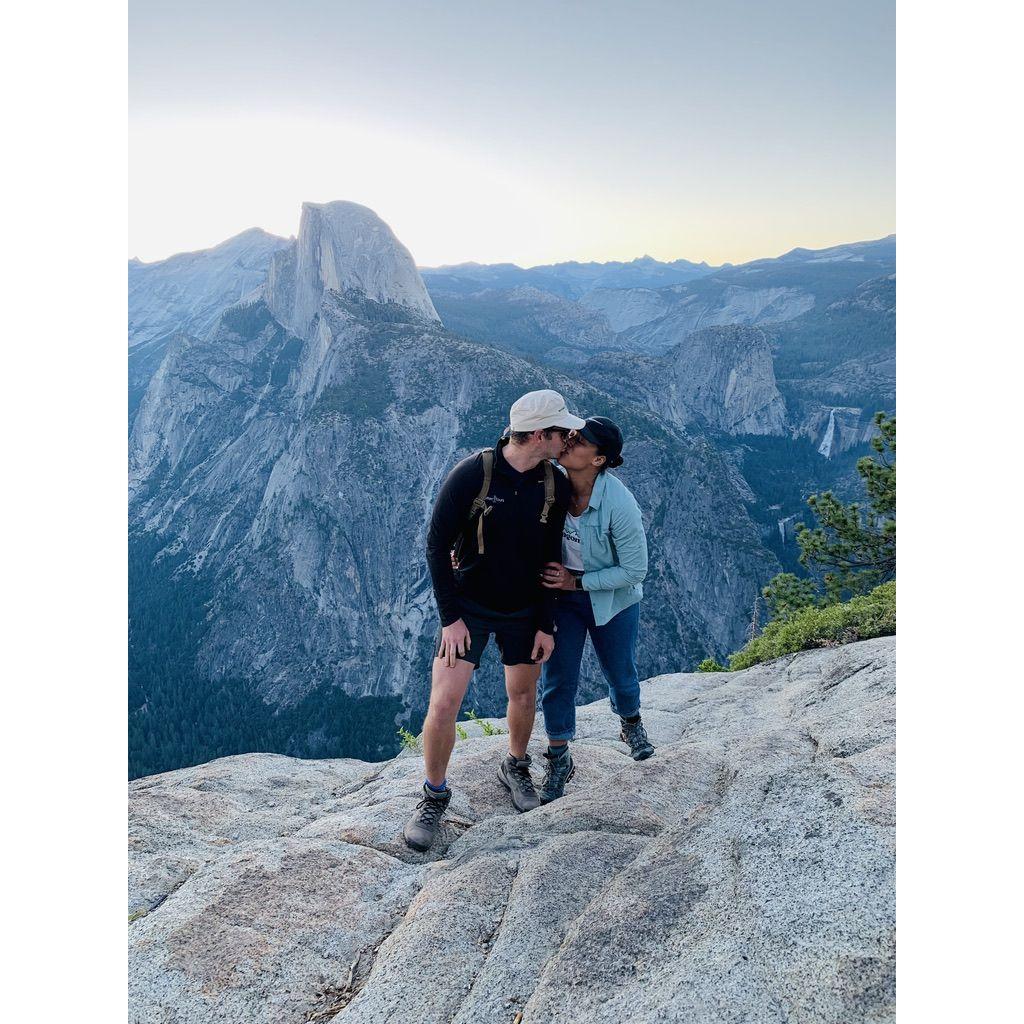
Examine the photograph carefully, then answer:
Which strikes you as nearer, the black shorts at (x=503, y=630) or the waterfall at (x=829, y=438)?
the black shorts at (x=503, y=630)

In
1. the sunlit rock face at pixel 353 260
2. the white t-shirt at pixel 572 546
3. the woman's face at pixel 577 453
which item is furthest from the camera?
the sunlit rock face at pixel 353 260

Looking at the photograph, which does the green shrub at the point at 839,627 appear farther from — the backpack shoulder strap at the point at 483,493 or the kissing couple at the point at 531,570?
the backpack shoulder strap at the point at 483,493

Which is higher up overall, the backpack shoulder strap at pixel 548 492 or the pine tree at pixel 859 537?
the backpack shoulder strap at pixel 548 492

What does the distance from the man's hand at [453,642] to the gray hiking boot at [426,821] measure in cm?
110

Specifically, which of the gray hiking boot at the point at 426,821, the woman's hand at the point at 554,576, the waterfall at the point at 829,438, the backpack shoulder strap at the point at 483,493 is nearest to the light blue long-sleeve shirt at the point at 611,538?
the woman's hand at the point at 554,576

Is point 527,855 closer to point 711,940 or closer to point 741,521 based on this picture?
point 711,940

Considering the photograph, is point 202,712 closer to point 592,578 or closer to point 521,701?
point 521,701

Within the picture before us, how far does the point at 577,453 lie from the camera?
16.9ft

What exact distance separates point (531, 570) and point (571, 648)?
109cm

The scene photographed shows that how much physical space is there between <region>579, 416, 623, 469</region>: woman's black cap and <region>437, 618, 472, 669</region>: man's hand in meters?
1.67

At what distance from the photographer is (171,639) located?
13175cm

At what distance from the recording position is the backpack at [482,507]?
4.68m
